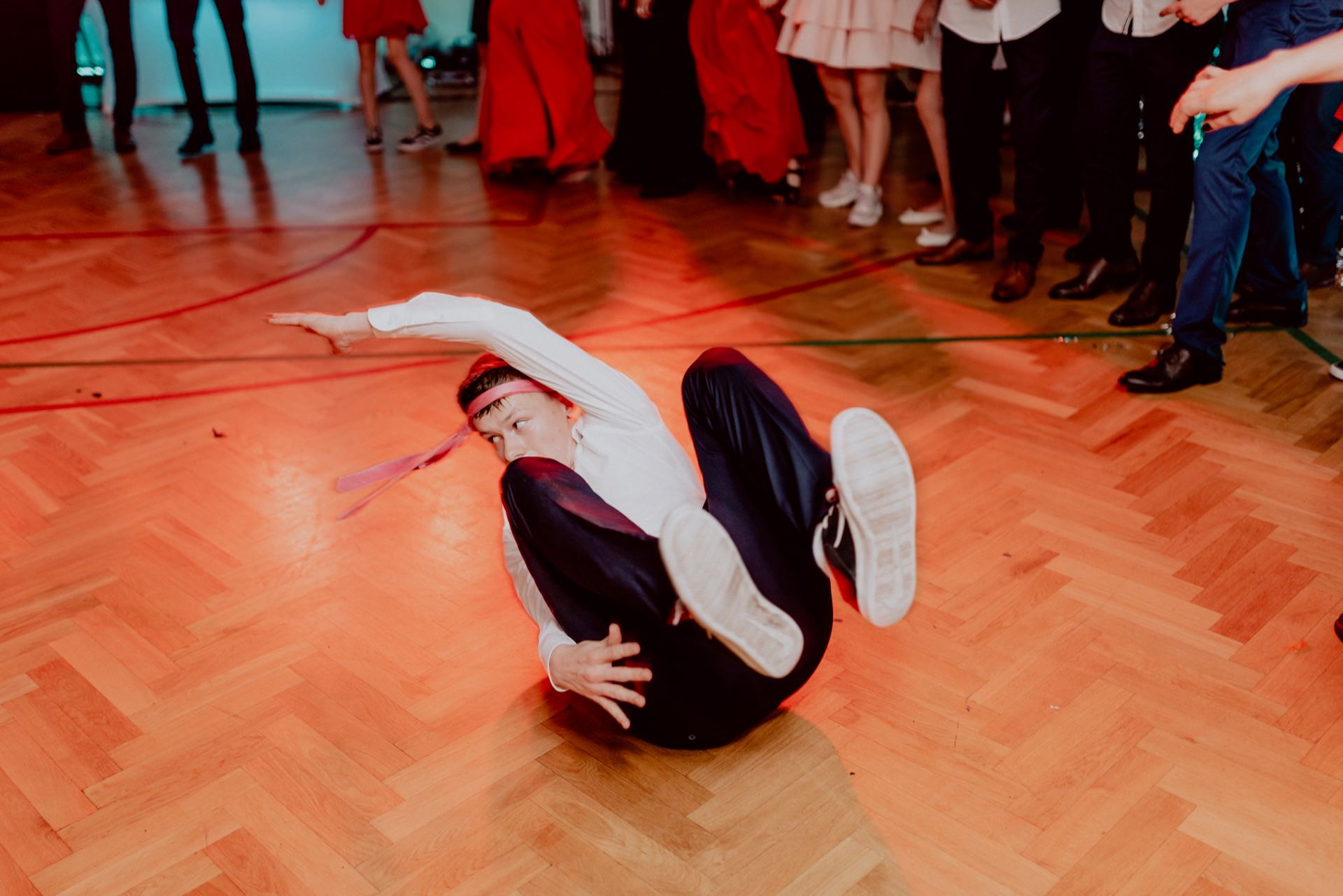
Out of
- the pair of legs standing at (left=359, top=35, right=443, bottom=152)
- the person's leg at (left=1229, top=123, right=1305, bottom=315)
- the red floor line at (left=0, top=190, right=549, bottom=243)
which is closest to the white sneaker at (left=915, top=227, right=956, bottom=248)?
the person's leg at (left=1229, top=123, right=1305, bottom=315)

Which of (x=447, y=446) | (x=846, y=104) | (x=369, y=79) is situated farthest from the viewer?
(x=369, y=79)

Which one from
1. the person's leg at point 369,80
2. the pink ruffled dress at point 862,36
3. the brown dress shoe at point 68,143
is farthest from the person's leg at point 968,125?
the brown dress shoe at point 68,143

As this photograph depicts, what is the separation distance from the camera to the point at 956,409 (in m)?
2.77

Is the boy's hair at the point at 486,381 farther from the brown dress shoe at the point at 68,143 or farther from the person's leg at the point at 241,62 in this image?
the brown dress shoe at the point at 68,143

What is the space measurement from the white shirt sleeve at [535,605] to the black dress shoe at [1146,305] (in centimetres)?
215

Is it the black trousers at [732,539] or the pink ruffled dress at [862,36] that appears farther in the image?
the pink ruffled dress at [862,36]

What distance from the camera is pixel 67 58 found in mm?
5441

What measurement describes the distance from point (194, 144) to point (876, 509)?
516cm

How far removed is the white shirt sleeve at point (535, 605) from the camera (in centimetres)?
160

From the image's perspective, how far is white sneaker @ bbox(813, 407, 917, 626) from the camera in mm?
1404

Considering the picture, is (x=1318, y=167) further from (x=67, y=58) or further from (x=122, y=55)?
(x=67, y=58)

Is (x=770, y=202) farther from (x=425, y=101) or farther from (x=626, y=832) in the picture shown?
(x=626, y=832)

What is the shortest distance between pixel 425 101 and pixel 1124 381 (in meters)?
3.86

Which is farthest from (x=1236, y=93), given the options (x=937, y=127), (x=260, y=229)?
(x=260, y=229)
